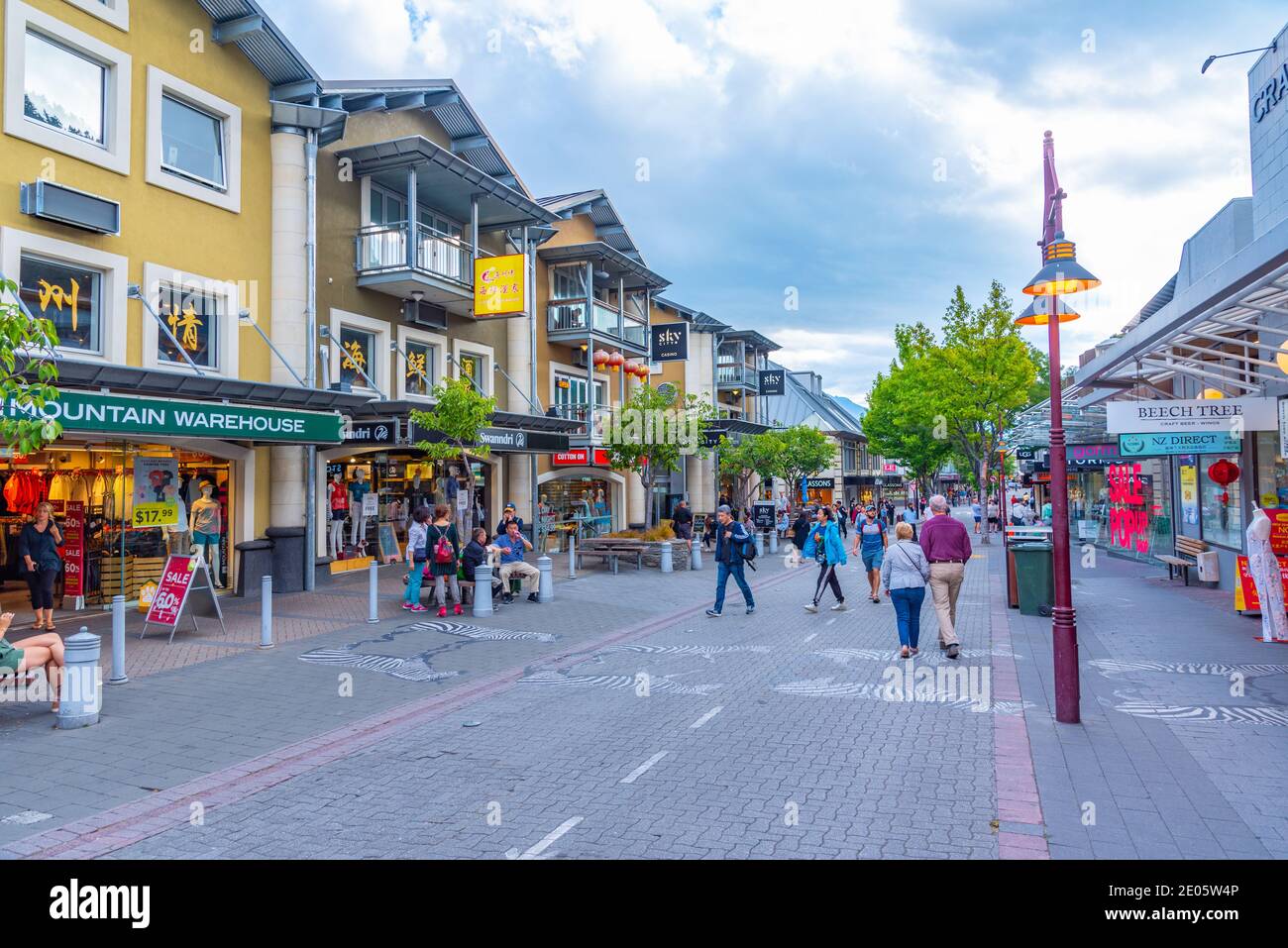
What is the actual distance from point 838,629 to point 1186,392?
1228 cm

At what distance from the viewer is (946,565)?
1017 cm

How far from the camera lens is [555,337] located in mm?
26688

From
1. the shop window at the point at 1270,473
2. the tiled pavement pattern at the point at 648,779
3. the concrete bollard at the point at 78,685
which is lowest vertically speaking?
the tiled pavement pattern at the point at 648,779

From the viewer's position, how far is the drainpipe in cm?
1644

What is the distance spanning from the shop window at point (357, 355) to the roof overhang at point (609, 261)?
28.7 feet

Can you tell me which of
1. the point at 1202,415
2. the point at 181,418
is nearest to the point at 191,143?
the point at 181,418

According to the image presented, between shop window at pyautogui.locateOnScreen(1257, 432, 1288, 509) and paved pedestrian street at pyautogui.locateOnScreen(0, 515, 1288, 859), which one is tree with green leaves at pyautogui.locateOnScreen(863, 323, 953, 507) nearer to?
shop window at pyautogui.locateOnScreen(1257, 432, 1288, 509)

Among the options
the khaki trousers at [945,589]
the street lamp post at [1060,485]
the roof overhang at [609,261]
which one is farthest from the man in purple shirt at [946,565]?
the roof overhang at [609,261]

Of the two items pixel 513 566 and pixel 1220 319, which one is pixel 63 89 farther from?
pixel 1220 319

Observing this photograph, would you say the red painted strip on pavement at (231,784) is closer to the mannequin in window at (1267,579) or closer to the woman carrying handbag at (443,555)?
the woman carrying handbag at (443,555)

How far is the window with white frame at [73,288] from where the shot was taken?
484 inches

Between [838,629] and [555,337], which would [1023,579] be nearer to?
[838,629]

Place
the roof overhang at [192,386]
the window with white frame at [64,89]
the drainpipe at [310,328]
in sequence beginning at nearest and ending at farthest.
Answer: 1. the roof overhang at [192,386]
2. the window with white frame at [64,89]
3. the drainpipe at [310,328]

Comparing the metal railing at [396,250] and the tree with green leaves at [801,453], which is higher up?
the metal railing at [396,250]
